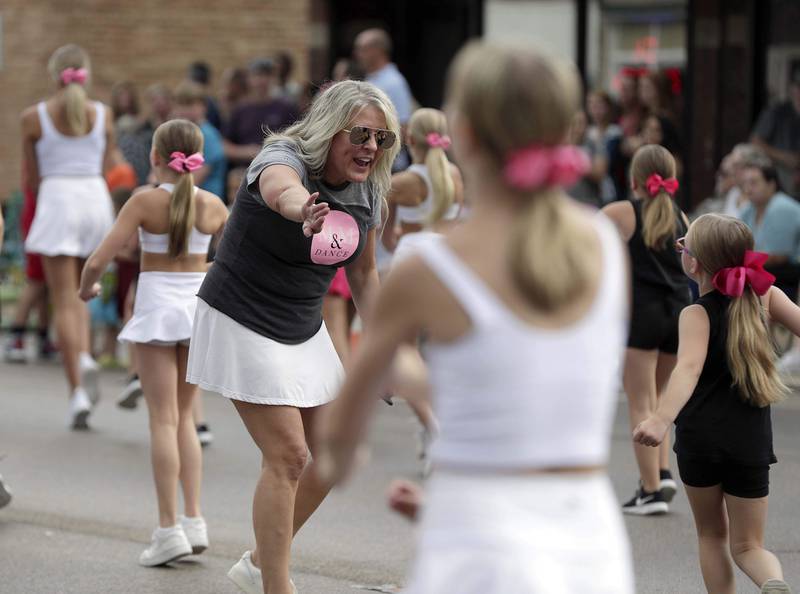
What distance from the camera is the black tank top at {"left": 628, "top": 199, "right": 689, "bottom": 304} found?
24.5 feet

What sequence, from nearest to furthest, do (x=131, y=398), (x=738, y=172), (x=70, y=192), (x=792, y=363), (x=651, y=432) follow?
(x=651, y=432), (x=131, y=398), (x=70, y=192), (x=738, y=172), (x=792, y=363)

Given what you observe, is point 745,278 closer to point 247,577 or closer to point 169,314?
point 247,577

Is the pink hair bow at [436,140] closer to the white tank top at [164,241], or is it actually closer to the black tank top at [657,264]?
the black tank top at [657,264]

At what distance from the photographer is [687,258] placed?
541cm

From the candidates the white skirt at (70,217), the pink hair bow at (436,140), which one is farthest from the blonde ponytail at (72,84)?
the pink hair bow at (436,140)

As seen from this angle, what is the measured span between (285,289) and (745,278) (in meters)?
1.58

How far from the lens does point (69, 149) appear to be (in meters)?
10.3

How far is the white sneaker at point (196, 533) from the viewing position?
646 centimetres

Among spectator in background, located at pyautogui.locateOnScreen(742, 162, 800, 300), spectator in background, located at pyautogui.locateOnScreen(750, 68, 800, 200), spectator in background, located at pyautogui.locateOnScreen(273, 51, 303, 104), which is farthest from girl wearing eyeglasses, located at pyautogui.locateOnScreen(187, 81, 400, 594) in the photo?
spectator in background, located at pyautogui.locateOnScreen(273, 51, 303, 104)

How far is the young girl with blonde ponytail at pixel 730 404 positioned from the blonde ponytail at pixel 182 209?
238 centimetres

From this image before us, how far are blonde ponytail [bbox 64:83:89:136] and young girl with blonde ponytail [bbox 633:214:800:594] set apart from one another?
5.70 meters

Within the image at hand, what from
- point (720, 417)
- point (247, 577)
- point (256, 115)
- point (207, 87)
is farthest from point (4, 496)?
point (207, 87)

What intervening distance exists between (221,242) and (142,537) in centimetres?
219

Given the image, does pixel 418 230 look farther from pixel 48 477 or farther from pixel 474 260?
pixel 474 260
